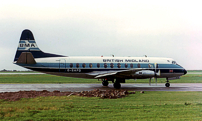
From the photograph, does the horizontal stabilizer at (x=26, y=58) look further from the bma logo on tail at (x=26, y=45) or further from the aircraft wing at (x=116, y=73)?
the aircraft wing at (x=116, y=73)

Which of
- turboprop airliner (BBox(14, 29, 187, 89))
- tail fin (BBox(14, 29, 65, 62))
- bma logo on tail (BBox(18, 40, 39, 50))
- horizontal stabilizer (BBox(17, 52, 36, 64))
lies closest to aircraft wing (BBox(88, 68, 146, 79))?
turboprop airliner (BBox(14, 29, 187, 89))

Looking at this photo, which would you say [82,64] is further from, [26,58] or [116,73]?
[26,58]

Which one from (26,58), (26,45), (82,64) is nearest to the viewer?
(26,58)

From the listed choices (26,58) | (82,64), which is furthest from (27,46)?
(82,64)

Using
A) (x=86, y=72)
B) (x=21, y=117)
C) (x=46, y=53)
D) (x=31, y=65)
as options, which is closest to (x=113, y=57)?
(x=86, y=72)

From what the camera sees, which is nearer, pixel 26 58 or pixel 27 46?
pixel 26 58

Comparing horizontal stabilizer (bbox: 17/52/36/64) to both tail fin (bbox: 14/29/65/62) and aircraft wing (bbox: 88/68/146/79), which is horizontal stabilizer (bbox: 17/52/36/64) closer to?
tail fin (bbox: 14/29/65/62)

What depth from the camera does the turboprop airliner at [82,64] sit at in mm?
23062

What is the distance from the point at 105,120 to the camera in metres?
8.36

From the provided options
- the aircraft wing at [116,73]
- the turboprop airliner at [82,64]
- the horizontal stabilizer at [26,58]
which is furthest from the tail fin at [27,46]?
the aircraft wing at [116,73]

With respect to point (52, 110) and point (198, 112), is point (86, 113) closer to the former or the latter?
point (52, 110)

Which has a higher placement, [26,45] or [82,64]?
[26,45]

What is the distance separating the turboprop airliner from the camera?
23062mm

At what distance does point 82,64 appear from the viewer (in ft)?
80.7
